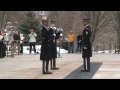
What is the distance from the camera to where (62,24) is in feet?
231

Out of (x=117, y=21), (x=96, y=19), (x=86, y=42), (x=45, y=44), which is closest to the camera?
(x=45, y=44)

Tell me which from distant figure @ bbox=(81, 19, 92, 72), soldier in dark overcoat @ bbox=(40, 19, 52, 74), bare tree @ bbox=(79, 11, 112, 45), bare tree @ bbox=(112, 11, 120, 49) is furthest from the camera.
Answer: bare tree @ bbox=(79, 11, 112, 45)

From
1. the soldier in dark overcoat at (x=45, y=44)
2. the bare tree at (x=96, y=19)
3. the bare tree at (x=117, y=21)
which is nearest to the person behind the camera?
the soldier in dark overcoat at (x=45, y=44)

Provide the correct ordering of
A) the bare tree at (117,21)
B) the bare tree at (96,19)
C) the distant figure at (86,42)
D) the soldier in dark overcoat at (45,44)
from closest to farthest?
1. the soldier in dark overcoat at (45,44)
2. the distant figure at (86,42)
3. the bare tree at (117,21)
4. the bare tree at (96,19)

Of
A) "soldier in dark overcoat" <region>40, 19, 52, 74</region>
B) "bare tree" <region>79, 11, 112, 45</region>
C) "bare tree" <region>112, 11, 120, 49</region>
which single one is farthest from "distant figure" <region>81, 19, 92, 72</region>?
"bare tree" <region>112, 11, 120, 49</region>

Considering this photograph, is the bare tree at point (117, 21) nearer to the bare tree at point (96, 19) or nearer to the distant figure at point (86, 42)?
the bare tree at point (96, 19)

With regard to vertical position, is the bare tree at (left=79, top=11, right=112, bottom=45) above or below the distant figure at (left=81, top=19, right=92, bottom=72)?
above

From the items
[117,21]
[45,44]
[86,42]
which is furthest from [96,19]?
[45,44]

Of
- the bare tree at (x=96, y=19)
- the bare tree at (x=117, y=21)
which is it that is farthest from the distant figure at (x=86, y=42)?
the bare tree at (x=117, y=21)

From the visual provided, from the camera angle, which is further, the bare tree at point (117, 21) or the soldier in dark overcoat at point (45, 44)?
the bare tree at point (117, 21)

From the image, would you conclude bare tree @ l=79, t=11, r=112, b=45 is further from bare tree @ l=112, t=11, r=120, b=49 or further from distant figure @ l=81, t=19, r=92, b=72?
distant figure @ l=81, t=19, r=92, b=72

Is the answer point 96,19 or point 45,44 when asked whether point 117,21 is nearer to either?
point 96,19

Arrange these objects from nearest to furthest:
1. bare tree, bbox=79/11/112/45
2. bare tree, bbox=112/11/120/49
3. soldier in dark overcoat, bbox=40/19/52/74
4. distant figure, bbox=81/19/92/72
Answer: soldier in dark overcoat, bbox=40/19/52/74, distant figure, bbox=81/19/92/72, bare tree, bbox=112/11/120/49, bare tree, bbox=79/11/112/45

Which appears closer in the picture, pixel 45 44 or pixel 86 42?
pixel 45 44
